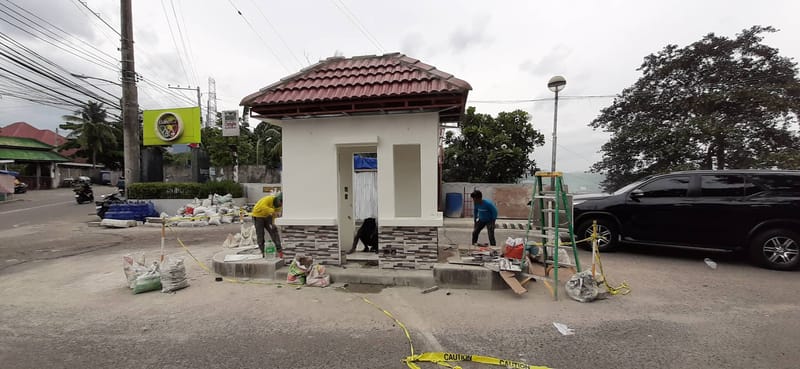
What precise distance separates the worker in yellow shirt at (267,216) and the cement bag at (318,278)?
4.17ft

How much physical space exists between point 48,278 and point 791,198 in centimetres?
1328

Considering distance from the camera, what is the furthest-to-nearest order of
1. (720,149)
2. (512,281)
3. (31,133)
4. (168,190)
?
1. (31,133)
2. (168,190)
3. (720,149)
4. (512,281)

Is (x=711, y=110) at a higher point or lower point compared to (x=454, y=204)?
higher

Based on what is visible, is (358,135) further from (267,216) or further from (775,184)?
(775,184)

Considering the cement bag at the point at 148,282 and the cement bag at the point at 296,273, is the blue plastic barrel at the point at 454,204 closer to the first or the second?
the cement bag at the point at 296,273

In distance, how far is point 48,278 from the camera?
→ 5.65 m

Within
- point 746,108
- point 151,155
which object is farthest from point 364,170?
point 746,108

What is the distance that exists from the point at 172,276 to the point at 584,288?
20.1 feet

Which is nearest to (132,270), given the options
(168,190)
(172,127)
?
(168,190)

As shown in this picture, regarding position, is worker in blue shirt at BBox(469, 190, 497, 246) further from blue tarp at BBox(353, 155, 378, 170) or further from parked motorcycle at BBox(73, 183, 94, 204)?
parked motorcycle at BBox(73, 183, 94, 204)

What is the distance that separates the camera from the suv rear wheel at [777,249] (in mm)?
5602

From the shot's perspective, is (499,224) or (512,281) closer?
(512,281)

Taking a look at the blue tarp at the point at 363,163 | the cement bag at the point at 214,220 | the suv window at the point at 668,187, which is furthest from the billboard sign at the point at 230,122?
the suv window at the point at 668,187

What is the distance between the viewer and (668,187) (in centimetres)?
647
